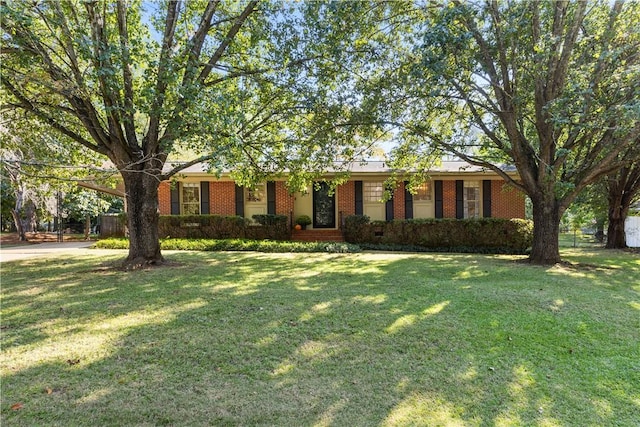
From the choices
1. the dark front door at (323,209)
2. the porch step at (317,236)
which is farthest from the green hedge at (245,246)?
the dark front door at (323,209)

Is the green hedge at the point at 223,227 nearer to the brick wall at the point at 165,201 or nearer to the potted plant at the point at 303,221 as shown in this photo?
the potted plant at the point at 303,221

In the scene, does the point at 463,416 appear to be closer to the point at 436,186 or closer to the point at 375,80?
the point at 375,80

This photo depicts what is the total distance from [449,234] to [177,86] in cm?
1085

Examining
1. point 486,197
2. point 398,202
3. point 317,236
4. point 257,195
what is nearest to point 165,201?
point 257,195

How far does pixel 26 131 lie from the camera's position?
916 centimetres

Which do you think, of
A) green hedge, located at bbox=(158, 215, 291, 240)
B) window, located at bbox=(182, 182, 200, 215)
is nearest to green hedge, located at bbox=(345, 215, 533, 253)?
green hedge, located at bbox=(158, 215, 291, 240)

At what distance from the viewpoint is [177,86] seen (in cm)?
681

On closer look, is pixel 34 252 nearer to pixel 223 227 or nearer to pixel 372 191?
pixel 223 227

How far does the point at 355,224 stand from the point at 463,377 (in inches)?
450

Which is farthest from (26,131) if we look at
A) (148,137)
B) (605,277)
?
(605,277)

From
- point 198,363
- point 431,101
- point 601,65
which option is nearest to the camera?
point 198,363

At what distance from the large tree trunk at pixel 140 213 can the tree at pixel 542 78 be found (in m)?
6.62

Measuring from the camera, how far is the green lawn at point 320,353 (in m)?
2.76

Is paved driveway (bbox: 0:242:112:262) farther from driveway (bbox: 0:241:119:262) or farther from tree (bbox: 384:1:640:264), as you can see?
tree (bbox: 384:1:640:264)
